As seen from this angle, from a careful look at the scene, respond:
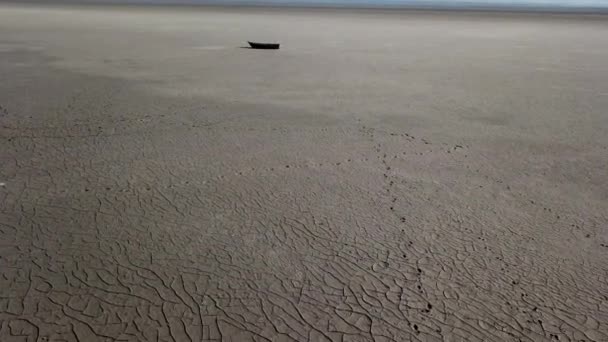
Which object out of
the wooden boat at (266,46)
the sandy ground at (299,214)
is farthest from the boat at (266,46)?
the sandy ground at (299,214)

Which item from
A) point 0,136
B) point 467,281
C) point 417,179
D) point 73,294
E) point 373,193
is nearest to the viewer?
point 73,294

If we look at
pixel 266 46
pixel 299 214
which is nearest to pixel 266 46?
pixel 266 46

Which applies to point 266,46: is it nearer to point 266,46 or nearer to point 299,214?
point 266,46

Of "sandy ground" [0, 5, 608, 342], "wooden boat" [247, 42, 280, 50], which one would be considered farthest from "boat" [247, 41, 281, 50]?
"sandy ground" [0, 5, 608, 342]

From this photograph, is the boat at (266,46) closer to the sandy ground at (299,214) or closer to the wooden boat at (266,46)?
the wooden boat at (266,46)

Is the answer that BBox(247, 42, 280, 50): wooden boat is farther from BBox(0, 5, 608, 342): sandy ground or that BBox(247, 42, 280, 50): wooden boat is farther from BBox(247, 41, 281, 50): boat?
BBox(0, 5, 608, 342): sandy ground

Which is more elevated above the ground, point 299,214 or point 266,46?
point 266,46

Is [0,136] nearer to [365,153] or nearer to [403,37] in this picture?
[365,153]

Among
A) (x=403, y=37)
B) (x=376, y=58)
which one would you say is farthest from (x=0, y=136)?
(x=403, y=37)
